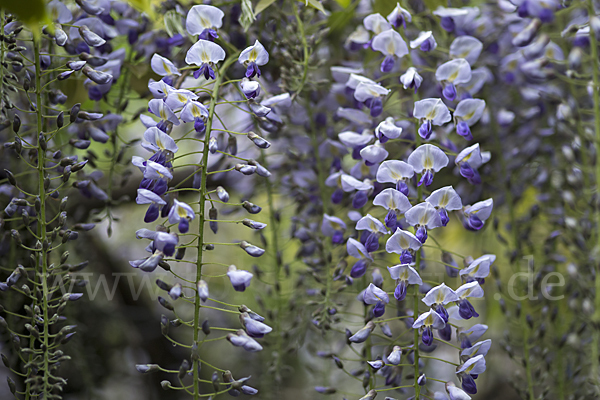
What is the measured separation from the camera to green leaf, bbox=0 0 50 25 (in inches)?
24.1

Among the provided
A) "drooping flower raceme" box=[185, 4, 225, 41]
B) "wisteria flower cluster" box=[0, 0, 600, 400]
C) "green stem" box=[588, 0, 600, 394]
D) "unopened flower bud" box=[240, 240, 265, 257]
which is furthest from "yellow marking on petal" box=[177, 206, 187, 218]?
"green stem" box=[588, 0, 600, 394]

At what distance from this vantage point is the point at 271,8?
46.8 inches

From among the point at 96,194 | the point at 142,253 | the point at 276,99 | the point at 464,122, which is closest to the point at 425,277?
the point at 464,122

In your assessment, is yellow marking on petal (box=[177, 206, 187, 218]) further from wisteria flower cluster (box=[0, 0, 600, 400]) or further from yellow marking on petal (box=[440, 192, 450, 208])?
yellow marking on petal (box=[440, 192, 450, 208])

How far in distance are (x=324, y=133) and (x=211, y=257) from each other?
1099 mm

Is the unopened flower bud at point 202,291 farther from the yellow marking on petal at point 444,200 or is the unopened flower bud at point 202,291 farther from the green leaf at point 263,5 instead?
the green leaf at point 263,5

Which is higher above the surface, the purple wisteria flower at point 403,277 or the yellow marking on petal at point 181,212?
the yellow marking on petal at point 181,212

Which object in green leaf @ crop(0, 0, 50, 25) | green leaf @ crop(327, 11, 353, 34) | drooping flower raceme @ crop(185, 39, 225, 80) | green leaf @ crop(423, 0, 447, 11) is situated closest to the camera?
green leaf @ crop(0, 0, 50, 25)

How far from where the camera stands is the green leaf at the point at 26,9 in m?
0.61

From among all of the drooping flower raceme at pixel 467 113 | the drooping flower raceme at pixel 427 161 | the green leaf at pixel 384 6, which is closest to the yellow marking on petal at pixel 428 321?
the drooping flower raceme at pixel 427 161

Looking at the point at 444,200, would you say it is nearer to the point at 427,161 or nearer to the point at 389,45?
the point at 427,161

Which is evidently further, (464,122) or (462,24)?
(462,24)

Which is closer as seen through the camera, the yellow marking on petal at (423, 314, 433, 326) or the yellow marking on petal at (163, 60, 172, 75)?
the yellow marking on petal at (423, 314, 433, 326)

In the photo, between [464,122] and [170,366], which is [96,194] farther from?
[170,366]
